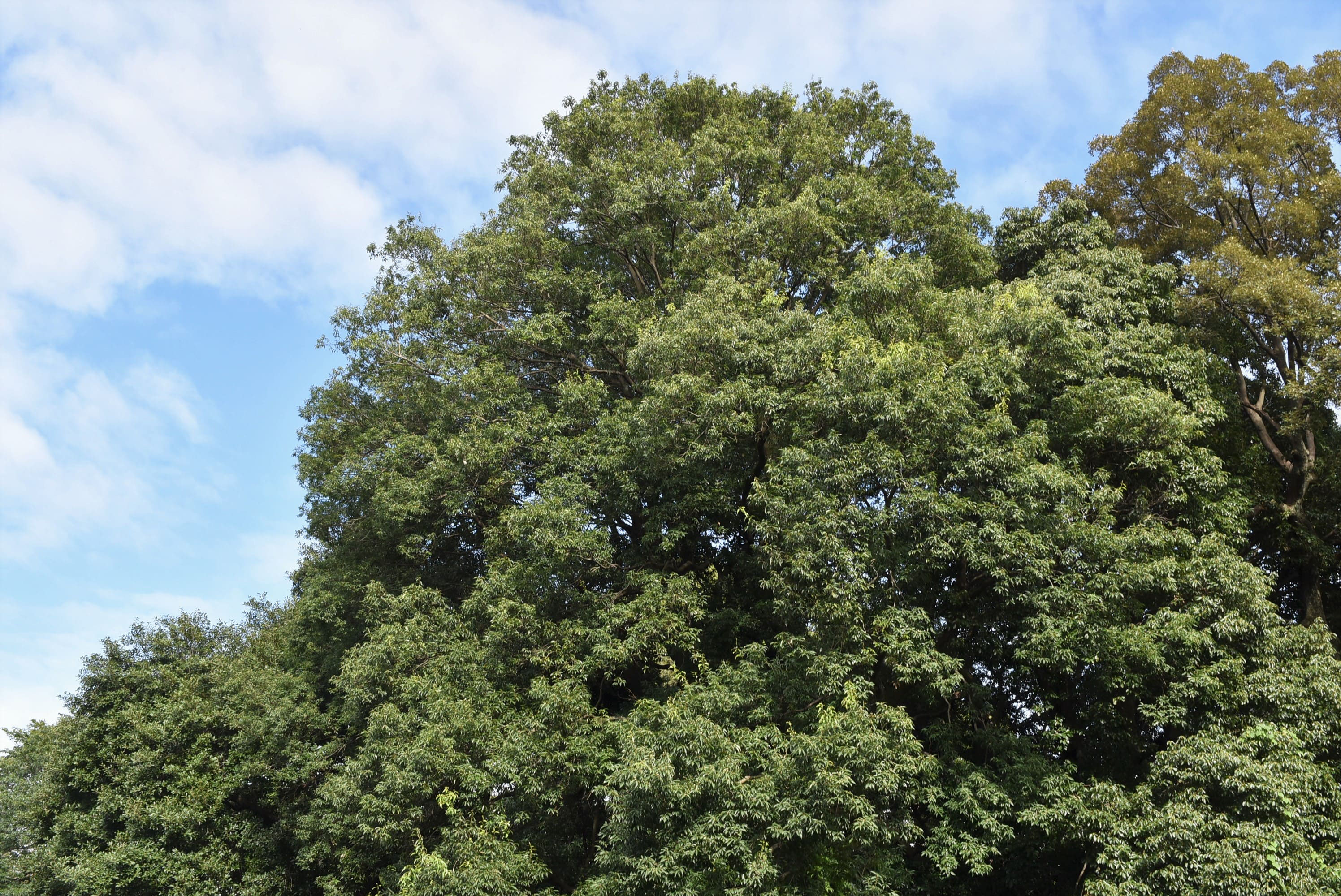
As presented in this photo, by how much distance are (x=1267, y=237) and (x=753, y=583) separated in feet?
38.5

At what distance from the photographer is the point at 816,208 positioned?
57.5 ft

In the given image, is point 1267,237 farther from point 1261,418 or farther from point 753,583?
point 753,583

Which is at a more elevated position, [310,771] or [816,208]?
[816,208]

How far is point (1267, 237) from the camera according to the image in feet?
56.4

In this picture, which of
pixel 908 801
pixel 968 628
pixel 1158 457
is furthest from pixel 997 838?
pixel 1158 457

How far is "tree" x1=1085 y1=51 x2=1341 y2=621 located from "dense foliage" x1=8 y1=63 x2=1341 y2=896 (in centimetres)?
45

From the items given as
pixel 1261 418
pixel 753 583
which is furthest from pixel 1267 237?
pixel 753 583

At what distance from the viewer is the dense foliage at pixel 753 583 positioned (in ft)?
38.7

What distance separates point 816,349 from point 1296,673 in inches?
311

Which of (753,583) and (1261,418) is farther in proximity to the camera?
(1261,418)

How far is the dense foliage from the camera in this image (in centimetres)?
1180

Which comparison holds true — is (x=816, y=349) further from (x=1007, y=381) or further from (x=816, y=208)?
(x=816, y=208)

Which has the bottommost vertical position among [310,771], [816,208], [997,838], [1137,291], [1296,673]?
[997,838]

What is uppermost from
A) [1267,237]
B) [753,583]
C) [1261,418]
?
[1267,237]
